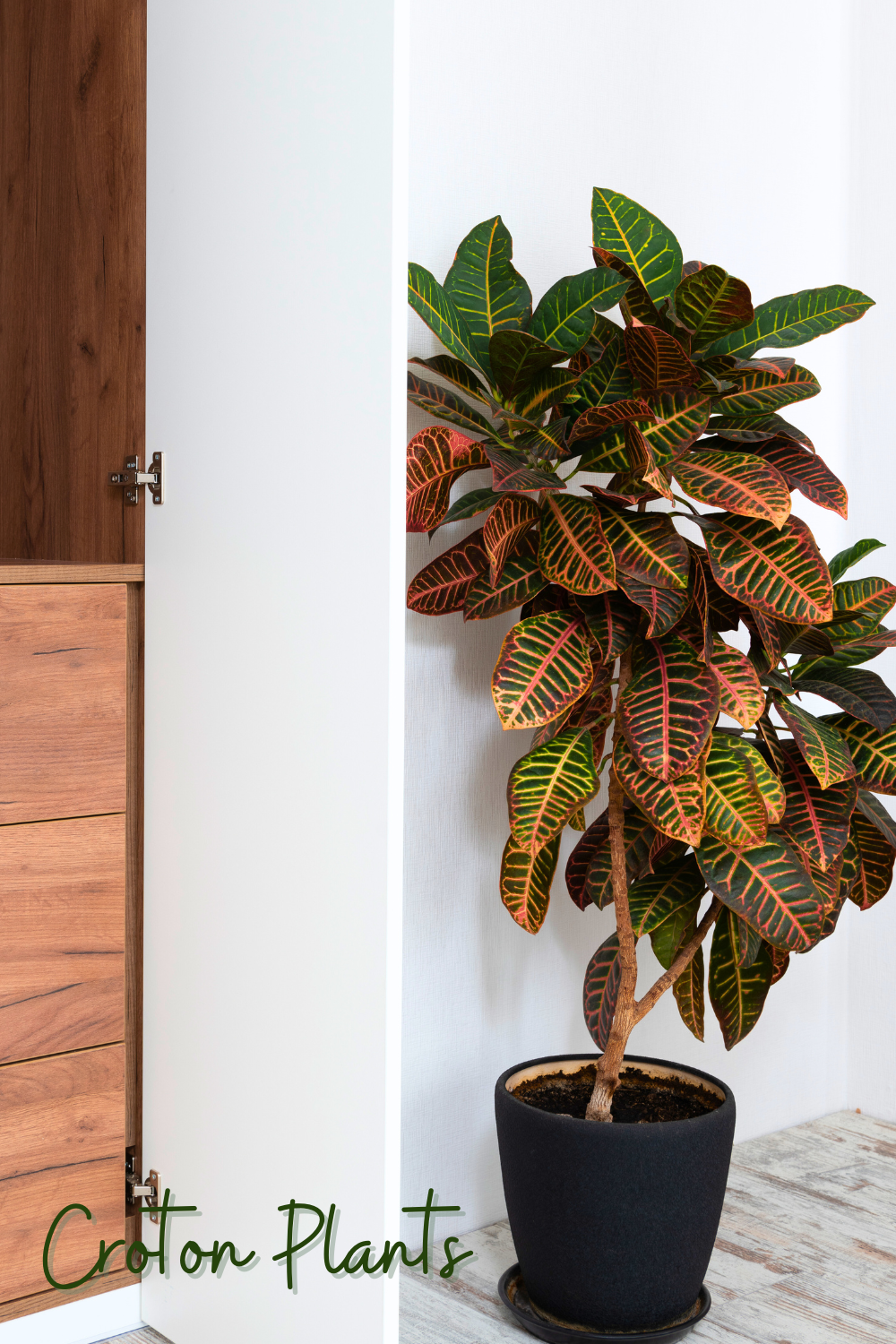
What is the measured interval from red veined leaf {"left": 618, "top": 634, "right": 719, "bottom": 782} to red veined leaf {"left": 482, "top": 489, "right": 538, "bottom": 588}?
0.73 ft

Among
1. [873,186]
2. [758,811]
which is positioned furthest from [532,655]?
[873,186]

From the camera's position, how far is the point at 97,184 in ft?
6.37

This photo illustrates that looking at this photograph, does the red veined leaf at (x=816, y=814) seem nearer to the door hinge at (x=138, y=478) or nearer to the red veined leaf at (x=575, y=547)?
the red veined leaf at (x=575, y=547)

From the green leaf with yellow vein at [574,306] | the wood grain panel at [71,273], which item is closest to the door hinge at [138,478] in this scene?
the wood grain panel at [71,273]

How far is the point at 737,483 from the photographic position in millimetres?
1719

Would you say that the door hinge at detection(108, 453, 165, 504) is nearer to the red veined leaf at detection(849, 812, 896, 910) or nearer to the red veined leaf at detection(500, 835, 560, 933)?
the red veined leaf at detection(500, 835, 560, 933)

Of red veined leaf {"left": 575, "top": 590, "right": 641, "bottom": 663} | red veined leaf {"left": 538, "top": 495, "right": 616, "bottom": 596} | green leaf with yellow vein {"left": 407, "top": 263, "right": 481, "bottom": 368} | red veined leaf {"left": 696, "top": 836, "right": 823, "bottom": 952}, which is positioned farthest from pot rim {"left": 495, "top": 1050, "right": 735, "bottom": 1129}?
green leaf with yellow vein {"left": 407, "top": 263, "right": 481, "bottom": 368}

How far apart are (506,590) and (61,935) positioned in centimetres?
78

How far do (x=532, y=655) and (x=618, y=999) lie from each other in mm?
555

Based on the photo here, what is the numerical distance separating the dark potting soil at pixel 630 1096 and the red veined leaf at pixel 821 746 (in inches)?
21.5

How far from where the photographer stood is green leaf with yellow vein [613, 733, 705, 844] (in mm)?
1693

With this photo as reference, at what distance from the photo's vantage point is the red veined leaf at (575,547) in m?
1.73

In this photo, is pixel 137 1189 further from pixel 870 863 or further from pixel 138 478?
pixel 870 863

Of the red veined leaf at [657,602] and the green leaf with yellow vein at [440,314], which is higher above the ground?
the green leaf with yellow vein at [440,314]
